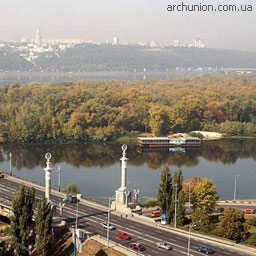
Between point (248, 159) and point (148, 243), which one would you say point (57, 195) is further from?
point (248, 159)

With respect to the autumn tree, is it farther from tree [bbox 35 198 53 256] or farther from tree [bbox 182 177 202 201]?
tree [bbox 35 198 53 256]

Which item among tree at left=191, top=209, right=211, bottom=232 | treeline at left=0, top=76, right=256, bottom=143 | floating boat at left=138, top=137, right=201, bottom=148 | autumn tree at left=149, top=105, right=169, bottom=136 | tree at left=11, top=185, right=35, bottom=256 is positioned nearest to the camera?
tree at left=11, top=185, right=35, bottom=256

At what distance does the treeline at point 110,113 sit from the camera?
246ft

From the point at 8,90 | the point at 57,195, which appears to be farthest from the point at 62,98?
the point at 57,195

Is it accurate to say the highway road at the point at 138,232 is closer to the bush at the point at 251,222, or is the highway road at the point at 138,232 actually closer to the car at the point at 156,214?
the car at the point at 156,214

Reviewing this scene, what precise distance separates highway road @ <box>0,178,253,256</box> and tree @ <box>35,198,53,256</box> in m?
3.86

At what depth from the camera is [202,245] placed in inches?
1038

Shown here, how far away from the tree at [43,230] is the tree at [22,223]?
51 cm

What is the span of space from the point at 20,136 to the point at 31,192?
157ft

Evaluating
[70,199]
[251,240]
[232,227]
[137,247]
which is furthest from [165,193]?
[70,199]

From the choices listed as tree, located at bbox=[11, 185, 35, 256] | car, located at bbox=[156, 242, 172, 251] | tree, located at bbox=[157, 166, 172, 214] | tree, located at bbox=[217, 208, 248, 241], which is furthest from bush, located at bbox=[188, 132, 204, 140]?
tree, located at bbox=[11, 185, 35, 256]

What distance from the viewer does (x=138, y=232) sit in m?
28.0

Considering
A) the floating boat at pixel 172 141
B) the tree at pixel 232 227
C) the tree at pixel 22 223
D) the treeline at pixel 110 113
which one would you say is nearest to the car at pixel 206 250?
the tree at pixel 232 227

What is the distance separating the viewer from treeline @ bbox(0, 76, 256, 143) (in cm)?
7488
